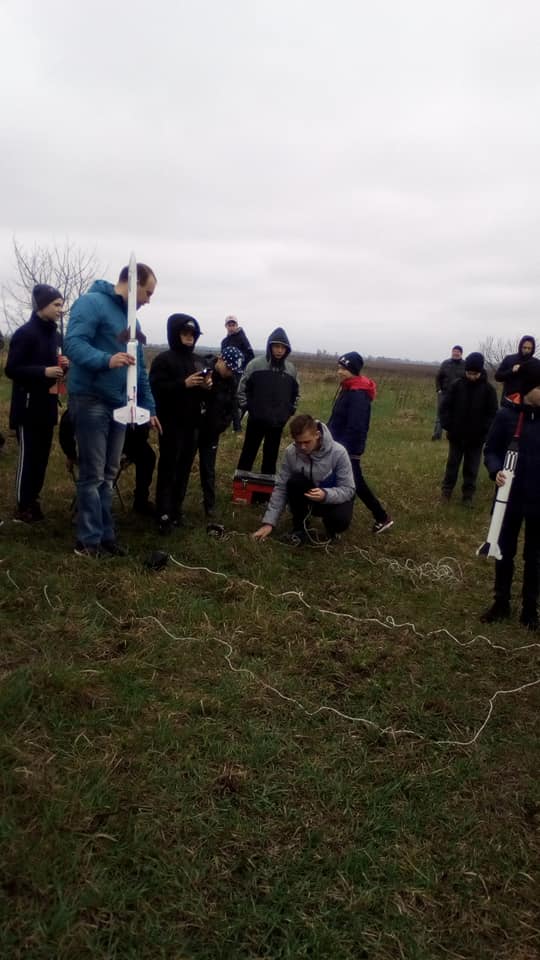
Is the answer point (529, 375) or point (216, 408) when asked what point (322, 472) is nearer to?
point (216, 408)

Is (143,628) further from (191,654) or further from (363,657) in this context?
(363,657)

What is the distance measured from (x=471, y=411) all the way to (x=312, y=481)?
2979 mm

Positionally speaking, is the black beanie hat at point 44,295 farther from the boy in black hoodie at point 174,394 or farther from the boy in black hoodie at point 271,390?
the boy in black hoodie at point 271,390

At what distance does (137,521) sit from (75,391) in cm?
169

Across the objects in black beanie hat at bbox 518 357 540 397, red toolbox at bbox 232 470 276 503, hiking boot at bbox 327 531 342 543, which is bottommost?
hiking boot at bbox 327 531 342 543

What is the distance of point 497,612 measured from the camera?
182 inches

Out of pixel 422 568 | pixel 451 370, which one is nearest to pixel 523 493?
pixel 422 568

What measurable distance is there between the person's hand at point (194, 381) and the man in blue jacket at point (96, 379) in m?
0.79

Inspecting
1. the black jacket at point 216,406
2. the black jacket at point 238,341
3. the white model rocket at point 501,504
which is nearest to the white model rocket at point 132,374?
the black jacket at point 216,406

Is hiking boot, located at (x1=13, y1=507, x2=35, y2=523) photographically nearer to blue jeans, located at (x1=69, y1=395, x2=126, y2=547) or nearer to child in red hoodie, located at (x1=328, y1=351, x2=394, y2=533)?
blue jeans, located at (x1=69, y1=395, x2=126, y2=547)

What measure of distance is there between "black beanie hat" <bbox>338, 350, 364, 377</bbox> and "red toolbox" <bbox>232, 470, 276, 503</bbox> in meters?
1.32

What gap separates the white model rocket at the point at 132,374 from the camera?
4375mm

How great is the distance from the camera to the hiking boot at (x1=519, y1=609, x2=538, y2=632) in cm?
450

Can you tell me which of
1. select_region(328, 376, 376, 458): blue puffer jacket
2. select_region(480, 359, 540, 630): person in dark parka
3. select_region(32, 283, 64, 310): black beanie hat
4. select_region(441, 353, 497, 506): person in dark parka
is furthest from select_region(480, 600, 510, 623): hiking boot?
select_region(32, 283, 64, 310): black beanie hat
